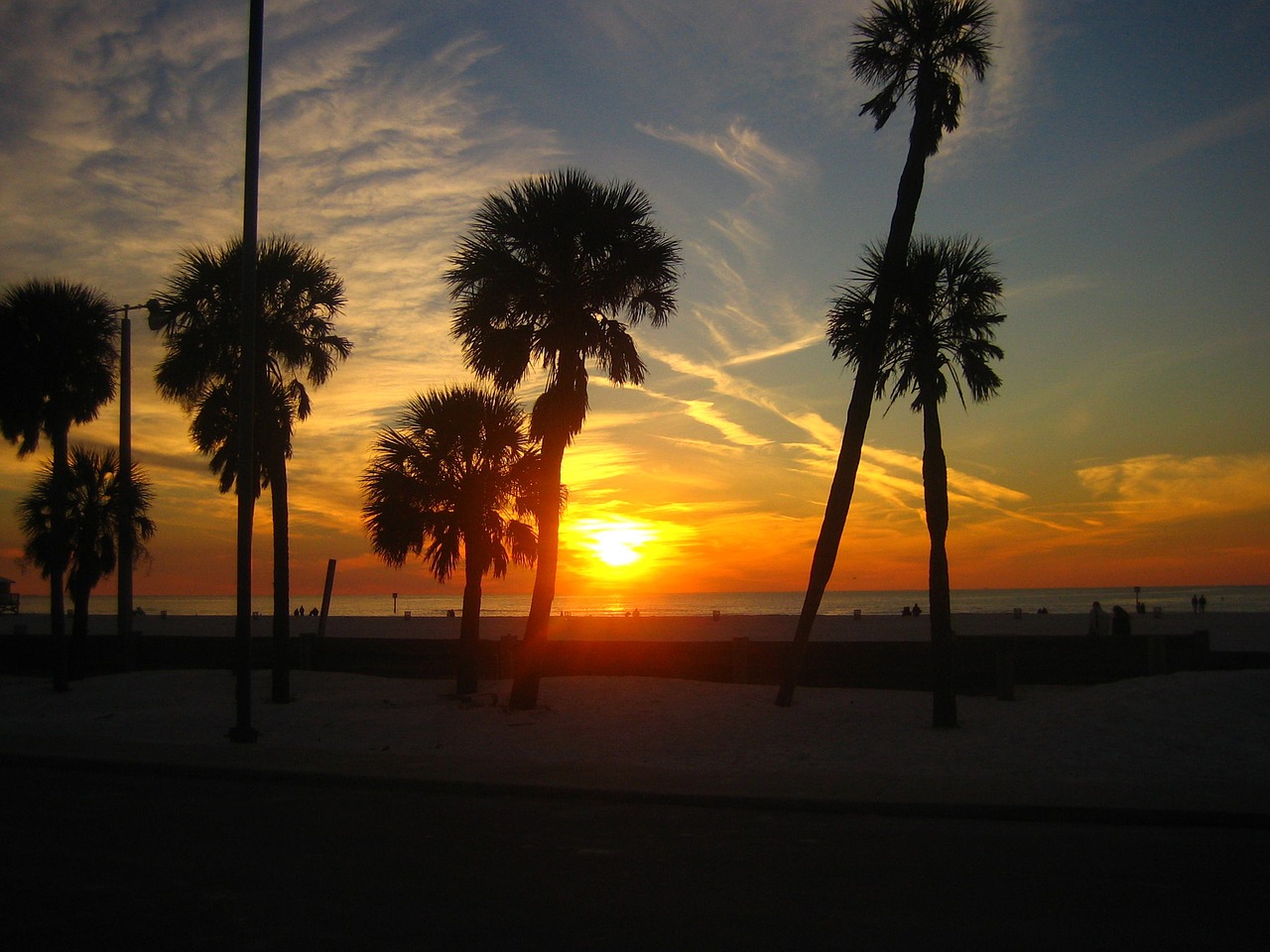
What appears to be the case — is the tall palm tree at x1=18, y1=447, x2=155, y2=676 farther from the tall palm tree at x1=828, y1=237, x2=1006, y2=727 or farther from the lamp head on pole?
the tall palm tree at x1=828, y1=237, x2=1006, y2=727

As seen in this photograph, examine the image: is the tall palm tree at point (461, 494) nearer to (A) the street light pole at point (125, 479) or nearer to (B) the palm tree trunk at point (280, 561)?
(B) the palm tree trunk at point (280, 561)

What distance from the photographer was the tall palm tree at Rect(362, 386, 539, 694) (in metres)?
21.6

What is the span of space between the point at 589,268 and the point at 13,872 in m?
14.1

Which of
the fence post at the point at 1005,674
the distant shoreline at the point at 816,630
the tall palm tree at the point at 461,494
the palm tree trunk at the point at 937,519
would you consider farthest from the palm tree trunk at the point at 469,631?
the distant shoreline at the point at 816,630

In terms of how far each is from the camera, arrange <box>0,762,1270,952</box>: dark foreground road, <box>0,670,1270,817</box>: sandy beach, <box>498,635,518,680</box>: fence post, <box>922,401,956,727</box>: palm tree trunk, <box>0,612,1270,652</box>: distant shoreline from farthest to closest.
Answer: <box>0,612,1270,652</box>: distant shoreline → <box>498,635,518,680</box>: fence post → <box>922,401,956,727</box>: palm tree trunk → <box>0,670,1270,817</box>: sandy beach → <box>0,762,1270,952</box>: dark foreground road

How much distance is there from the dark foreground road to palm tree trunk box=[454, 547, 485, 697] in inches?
388

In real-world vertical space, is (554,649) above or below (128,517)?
below

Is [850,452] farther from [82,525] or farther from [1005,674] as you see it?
[82,525]

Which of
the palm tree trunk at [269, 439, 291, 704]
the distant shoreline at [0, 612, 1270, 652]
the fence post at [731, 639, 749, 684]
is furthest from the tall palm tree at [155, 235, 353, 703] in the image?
the distant shoreline at [0, 612, 1270, 652]

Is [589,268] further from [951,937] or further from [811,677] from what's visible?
[951,937]

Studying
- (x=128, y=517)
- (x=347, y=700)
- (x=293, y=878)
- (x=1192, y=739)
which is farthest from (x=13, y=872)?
(x=128, y=517)

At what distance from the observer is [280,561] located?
2138 centimetres

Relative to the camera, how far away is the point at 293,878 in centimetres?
787

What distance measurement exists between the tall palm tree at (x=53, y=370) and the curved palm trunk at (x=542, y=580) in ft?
45.5
